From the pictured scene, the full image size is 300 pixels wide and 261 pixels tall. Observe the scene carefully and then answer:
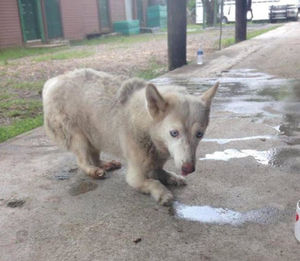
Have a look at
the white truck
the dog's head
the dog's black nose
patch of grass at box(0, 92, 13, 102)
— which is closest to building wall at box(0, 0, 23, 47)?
patch of grass at box(0, 92, 13, 102)

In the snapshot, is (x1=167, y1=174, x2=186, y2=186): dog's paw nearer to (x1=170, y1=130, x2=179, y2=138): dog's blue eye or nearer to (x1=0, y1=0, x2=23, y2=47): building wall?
(x1=170, y1=130, x2=179, y2=138): dog's blue eye

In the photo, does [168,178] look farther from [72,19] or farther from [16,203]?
[72,19]

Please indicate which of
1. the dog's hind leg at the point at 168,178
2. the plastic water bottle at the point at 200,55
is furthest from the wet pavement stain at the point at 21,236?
the plastic water bottle at the point at 200,55

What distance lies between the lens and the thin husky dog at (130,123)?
115 inches

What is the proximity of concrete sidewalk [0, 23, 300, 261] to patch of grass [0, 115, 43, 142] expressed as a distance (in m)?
0.37

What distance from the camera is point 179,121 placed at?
9.48ft

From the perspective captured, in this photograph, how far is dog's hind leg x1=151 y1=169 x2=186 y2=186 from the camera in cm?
364

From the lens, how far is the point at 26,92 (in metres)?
8.77

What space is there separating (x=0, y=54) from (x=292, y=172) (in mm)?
16059

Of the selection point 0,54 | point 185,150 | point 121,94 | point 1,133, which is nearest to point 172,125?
point 185,150

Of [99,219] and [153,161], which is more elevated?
[153,161]

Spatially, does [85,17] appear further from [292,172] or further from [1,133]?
[292,172]

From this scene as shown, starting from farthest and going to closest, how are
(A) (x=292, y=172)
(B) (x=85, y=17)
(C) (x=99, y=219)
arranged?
1. (B) (x=85, y=17)
2. (A) (x=292, y=172)
3. (C) (x=99, y=219)

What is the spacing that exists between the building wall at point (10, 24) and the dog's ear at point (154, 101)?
59.4 feet
